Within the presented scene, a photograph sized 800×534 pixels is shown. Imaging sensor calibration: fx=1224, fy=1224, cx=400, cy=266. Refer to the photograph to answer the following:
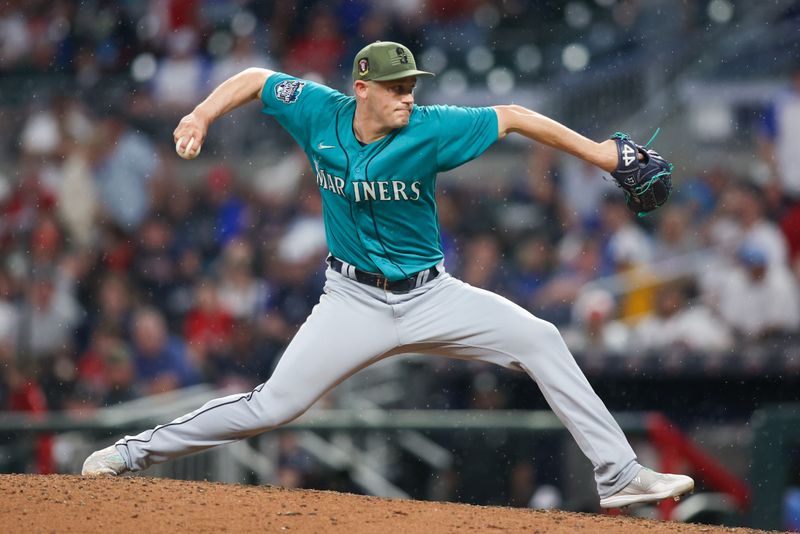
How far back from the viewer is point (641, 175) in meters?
4.55

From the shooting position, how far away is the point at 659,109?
1076 cm

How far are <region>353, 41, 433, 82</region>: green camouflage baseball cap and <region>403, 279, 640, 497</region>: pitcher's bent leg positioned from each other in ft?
2.79

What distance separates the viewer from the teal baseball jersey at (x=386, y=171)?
4492 mm

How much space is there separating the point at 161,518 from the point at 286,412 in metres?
0.57

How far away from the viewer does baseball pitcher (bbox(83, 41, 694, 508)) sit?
4461mm

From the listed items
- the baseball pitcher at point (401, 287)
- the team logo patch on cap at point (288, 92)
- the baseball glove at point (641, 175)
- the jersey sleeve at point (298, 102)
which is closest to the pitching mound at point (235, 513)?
the baseball pitcher at point (401, 287)

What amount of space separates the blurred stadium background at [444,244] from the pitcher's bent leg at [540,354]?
2273 millimetres

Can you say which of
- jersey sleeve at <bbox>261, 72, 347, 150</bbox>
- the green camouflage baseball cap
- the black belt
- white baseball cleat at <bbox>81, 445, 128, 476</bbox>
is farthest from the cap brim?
white baseball cleat at <bbox>81, 445, 128, 476</bbox>

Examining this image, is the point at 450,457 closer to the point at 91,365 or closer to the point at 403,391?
the point at 403,391

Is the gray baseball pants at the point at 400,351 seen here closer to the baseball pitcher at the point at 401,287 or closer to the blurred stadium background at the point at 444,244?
the baseball pitcher at the point at 401,287

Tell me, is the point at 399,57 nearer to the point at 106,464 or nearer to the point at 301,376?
the point at 301,376

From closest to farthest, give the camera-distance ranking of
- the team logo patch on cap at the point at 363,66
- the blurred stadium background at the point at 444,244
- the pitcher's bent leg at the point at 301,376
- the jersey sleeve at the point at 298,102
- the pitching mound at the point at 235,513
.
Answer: the pitching mound at the point at 235,513, the pitcher's bent leg at the point at 301,376, the team logo patch on cap at the point at 363,66, the jersey sleeve at the point at 298,102, the blurred stadium background at the point at 444,244

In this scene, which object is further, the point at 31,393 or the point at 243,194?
the point at 243,194

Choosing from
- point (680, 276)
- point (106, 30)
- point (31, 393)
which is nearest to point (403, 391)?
point (680, 276)
